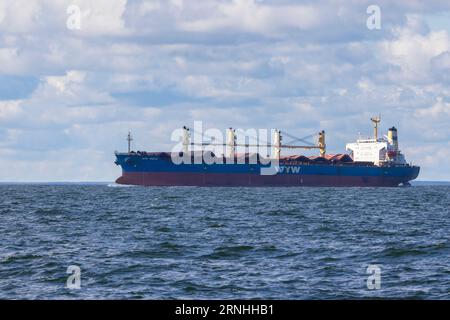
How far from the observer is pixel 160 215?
48.2 metres

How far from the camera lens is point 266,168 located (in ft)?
391

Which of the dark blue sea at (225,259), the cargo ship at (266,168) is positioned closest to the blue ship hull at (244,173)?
the cargo ship at (266,168)

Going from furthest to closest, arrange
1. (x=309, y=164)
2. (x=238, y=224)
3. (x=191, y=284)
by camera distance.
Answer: (x=309, y=164) < (x=238, y=224) < (x=191, y=284)

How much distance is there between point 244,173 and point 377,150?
31915 mm

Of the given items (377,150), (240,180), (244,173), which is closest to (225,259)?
(240,180)

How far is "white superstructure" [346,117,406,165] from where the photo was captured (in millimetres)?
133625

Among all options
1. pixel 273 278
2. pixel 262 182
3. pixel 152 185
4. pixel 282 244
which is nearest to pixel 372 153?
pixel 262 182

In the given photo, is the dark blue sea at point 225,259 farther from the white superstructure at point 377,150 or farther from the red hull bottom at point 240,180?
the white superstructure at point 377,150

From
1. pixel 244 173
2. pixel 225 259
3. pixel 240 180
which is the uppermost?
pixel 244 173

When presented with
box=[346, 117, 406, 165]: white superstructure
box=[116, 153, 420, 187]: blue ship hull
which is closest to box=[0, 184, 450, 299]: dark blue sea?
box=[116, 153, 420, 187]: blue ship hull

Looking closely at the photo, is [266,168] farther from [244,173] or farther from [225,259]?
[225,259]

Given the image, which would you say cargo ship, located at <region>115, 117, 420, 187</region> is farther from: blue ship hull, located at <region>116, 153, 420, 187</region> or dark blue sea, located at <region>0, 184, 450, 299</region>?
dark blue sea, located at <region>0, 184, 450, 299</region>
